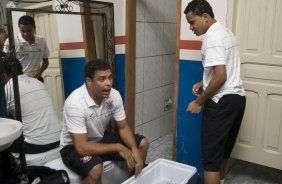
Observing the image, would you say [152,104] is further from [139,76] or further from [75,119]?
[75,119]

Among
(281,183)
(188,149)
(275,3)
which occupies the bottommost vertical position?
(281,183)

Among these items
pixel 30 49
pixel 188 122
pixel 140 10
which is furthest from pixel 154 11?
pixel 30 49

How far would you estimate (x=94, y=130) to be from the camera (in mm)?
1834

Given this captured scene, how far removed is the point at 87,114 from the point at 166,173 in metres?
0.67

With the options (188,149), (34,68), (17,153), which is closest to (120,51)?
(34,68)

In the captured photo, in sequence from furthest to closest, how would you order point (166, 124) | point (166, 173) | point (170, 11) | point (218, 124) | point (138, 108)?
point (166, 124)
point (170, 11)
point (138, 108)
point (166, 173)
point (218, 124)

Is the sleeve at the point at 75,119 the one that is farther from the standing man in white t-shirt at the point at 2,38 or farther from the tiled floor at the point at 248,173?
the tiled floor at the point at 248,173

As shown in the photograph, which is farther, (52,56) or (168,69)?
(168,69)

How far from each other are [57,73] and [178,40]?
0.94 meters

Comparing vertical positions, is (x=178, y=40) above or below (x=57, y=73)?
above

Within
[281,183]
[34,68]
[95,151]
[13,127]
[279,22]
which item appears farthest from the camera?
[281,183]

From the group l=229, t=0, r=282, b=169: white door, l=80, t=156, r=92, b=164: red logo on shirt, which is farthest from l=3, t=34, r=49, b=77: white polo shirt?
l=229, t=0, r=282, b=169: white door

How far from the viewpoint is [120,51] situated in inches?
97.6

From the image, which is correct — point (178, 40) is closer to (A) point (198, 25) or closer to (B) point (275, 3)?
(A) point (198, 25)
